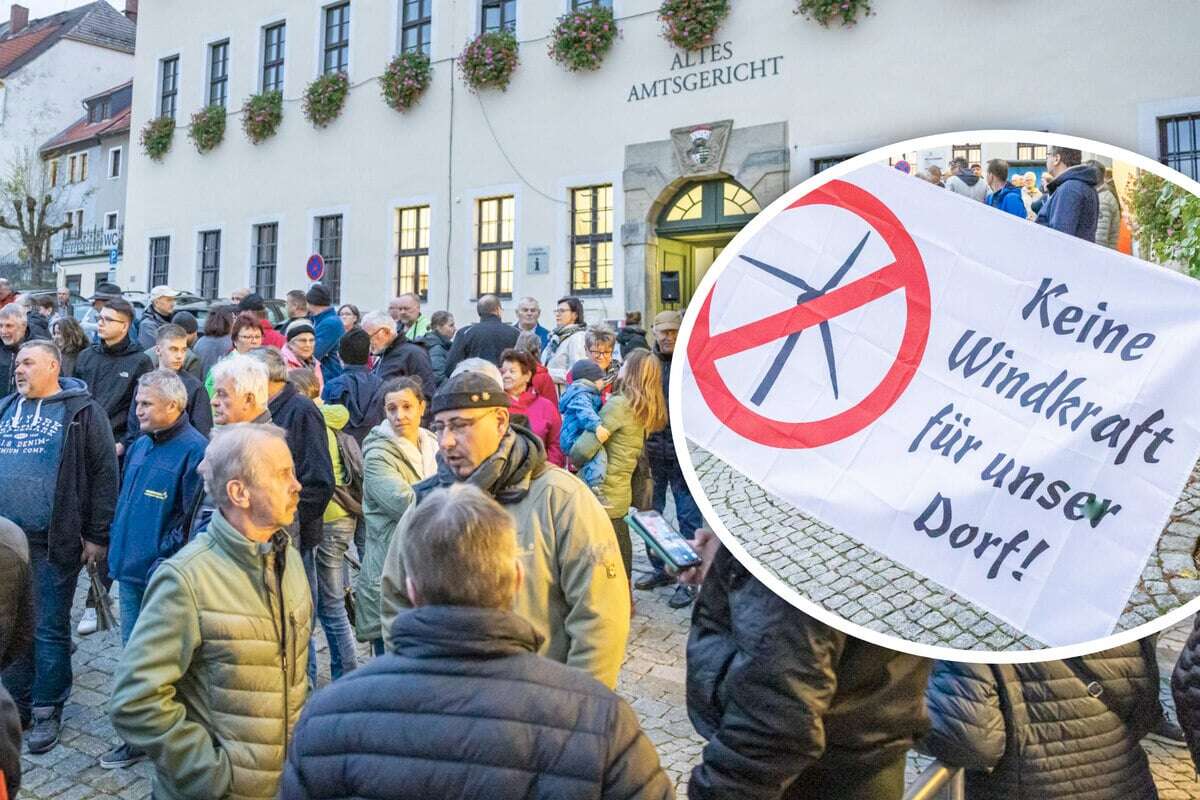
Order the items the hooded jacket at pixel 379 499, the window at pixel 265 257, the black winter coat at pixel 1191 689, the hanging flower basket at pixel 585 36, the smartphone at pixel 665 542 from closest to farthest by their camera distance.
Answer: the smartphone at pixel 665 542
the black winter coat at pixel 1191 689
the hooded jacket at pixel 379 499
the hanging flower basket at pixel 585 36
the window at pixel 265 257

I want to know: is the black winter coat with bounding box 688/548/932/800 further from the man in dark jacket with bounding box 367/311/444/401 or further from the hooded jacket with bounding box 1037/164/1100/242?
the man in dark jacket with bounding box 367/311/444/401

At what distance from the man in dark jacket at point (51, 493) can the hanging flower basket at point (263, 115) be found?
1652 cm

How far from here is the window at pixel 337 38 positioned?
18.7 meters

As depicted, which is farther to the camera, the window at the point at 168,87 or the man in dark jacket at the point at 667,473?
the window at the point at 168,87

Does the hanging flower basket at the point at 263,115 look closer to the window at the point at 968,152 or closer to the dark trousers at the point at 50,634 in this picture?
the dark trousers at the point at 50,634

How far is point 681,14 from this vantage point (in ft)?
45.8

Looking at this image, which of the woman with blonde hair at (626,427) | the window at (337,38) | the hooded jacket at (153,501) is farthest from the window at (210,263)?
the hooded jacket at (153,501)

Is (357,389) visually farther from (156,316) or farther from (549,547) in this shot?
(156,316)

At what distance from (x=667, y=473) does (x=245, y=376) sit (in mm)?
3290

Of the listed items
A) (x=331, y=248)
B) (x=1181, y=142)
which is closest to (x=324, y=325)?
(x=1181, y=142)

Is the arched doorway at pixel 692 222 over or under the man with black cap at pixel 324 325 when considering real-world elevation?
over

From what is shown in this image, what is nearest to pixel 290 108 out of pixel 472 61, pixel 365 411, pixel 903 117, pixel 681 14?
pixel 472 61

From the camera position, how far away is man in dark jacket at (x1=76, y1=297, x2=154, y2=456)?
600 centimetres

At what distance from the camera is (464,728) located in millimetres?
1596
